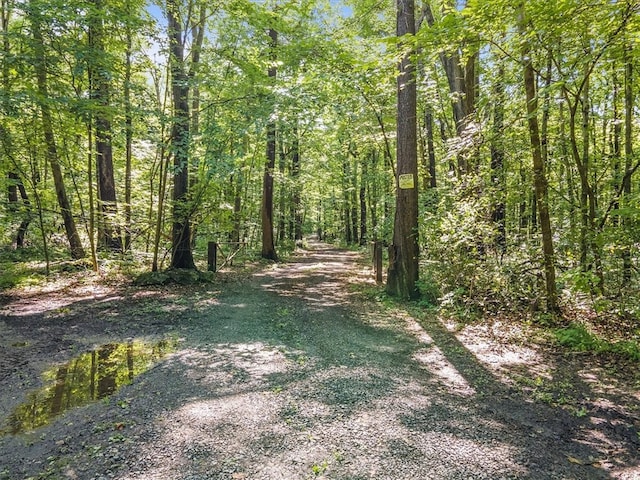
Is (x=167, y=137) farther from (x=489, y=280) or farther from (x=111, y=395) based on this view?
(x=489, y=280)

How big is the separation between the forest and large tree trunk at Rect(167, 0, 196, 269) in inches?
1.8

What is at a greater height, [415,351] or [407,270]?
[407,270]

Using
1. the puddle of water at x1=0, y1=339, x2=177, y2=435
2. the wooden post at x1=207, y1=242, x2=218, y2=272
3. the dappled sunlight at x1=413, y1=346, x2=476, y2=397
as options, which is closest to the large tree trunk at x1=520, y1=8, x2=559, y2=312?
the dappled sunlight at x1=413, y1=346, x2=476, y2=397

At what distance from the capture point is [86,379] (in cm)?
351

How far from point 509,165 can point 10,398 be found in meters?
6.78

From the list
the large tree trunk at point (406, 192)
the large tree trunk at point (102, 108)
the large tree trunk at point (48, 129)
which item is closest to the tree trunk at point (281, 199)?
the large tree trunk at point (102, 108)

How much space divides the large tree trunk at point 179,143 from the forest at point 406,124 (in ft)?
0.15

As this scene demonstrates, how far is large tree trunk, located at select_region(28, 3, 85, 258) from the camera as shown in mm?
5910

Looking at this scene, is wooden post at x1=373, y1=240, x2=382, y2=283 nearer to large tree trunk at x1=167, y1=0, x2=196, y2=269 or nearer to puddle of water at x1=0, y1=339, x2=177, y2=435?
large tree trunk at x1=167, y1=0, x2=196, y2=269

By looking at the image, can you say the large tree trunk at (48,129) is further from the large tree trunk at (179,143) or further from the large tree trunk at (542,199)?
the large tree trunk at (542,199)

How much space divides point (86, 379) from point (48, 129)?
603cm

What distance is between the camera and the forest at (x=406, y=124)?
14.3 feet

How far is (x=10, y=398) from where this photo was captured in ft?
10.3

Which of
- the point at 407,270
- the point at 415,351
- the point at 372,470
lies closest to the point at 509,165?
the point at 407,270
